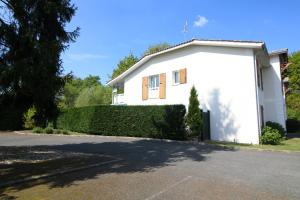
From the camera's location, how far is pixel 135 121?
19.7 metres

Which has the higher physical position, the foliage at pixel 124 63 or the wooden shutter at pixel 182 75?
the foliage at pixel 124 63

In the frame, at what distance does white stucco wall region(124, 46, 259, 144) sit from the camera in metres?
17.3

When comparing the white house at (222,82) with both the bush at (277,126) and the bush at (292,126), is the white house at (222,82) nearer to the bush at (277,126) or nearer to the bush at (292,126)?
the bush at (277,126)

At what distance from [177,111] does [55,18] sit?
9610 mm

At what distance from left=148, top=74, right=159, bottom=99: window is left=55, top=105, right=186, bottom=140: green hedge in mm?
3505

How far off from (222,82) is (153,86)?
6670mm

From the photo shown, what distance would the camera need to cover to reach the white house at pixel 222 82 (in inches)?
685

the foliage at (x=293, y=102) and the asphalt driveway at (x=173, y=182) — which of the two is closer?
the asphalt driveway at (x=173, y=182)

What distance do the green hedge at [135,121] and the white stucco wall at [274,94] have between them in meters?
8.87

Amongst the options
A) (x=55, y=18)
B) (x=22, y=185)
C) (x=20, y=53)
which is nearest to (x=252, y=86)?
(x=55, y=18)

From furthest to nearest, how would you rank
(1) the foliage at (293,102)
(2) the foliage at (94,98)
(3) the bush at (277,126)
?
(2) the foliage at (94,98) → (1) the foliage at (293,102) → (3) the bush at (277,126)

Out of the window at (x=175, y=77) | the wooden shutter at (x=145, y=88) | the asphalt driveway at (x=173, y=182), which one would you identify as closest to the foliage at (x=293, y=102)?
the window at (x=175, y=77)

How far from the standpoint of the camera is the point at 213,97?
18922mm

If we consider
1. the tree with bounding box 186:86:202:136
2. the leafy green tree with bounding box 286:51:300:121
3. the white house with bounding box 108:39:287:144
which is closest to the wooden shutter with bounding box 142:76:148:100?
the white house with bounding box 108:39:287:144
